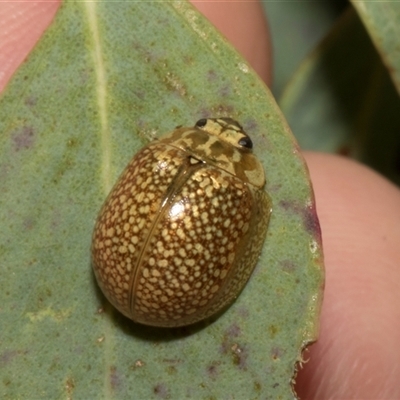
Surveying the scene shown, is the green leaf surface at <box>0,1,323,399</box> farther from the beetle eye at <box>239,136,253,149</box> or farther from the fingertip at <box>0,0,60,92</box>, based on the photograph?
the fingertip at <box>0,0,60,92</box>

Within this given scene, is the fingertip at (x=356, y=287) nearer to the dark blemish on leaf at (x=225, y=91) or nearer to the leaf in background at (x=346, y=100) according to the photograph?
the leaf in background at (x=346, y=100)

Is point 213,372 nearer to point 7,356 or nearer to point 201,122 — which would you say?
point 7,356

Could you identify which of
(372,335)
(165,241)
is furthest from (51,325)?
(372,335)

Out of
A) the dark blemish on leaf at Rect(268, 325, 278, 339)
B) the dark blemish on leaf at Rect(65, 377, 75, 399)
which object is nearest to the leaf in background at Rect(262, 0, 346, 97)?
the dark blemish on leaf at Rect(268, 325, 278, 339)

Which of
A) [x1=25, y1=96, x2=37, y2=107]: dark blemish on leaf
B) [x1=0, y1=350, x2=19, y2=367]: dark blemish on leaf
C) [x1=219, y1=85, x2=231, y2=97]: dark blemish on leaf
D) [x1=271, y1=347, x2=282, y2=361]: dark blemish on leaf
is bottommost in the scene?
[x1=0, y1=350, x2=19, y2=367]: dark blemish on leaf

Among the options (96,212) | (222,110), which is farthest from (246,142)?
(96,212)
